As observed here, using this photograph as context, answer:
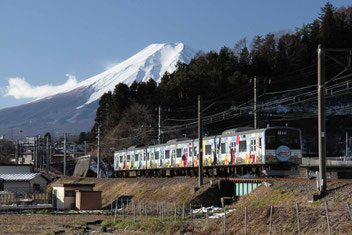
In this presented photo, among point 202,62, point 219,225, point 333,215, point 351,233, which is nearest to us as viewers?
point 351,233

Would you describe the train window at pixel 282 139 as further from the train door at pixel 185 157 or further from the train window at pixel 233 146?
the train door at pixel 185 157

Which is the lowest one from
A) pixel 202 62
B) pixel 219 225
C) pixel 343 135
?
pixel 219 225

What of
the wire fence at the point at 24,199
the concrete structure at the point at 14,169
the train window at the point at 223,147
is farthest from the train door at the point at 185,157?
the concrete structure at the point at 14,169

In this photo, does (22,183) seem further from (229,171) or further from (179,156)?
(229,171)

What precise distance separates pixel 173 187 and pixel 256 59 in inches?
1926

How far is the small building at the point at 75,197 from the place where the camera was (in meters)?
37.2

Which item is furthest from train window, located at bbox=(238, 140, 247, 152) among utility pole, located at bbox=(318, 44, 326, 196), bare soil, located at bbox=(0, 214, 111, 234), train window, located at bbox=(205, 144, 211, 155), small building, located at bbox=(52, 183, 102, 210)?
small building, located at bbox=(52, 183, 102, 210)

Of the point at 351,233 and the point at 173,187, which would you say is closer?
the point at 351,233

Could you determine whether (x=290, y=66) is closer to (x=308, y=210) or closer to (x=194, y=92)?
(x=194, y=92)

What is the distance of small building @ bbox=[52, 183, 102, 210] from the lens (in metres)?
37.2

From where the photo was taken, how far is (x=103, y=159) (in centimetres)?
7531

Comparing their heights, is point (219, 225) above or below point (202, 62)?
below

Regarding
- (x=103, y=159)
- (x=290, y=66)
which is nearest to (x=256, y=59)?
(x=290, y=66)

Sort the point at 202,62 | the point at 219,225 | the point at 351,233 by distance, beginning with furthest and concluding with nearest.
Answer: the point at 202,62, the point at 219,225, the point at 351,233
